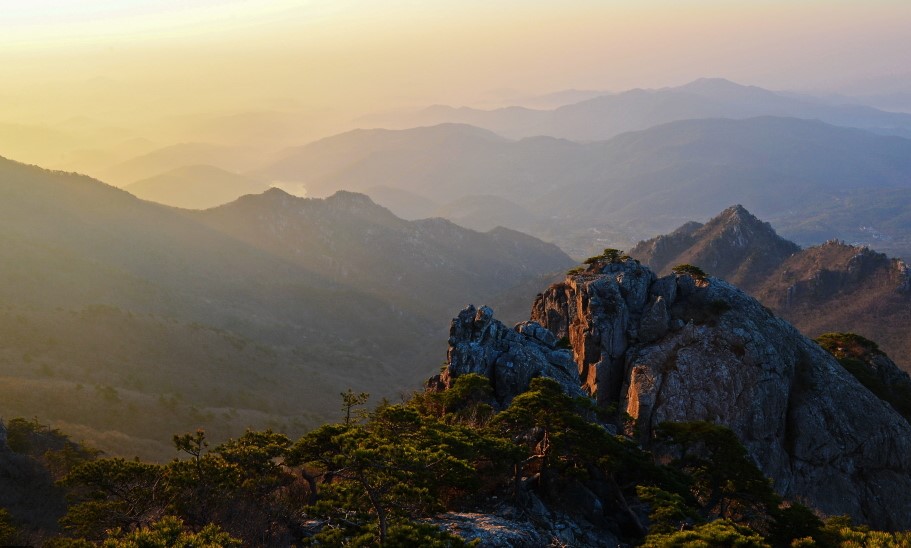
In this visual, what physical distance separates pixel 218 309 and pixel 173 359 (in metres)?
42.3

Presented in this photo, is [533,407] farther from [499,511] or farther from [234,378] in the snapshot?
[234,378]

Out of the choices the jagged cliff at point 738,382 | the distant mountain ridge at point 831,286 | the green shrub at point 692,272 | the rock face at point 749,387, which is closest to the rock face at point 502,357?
the jagged cliff at point 738,382

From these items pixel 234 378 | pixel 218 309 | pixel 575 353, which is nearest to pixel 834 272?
pixel 575 353

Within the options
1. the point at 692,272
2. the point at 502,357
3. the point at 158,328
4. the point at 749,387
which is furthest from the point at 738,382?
the point at 158,328

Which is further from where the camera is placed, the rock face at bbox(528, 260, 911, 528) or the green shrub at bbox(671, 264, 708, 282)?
the green shrub at bbox(671, 264, 708, 282)

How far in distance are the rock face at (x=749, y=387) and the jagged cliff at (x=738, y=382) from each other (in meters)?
0.11

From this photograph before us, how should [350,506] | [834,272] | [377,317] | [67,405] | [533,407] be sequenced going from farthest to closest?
[377,317] → [834,272] → [67,405] → [533,407] → [350,506]

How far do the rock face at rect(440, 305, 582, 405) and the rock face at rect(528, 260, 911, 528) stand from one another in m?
0.49

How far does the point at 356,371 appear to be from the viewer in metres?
144

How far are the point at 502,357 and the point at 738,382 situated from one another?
24.5m

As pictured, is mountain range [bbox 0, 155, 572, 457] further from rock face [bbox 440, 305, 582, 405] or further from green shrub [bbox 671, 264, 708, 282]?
green shrub [bbox 671, 264, 708, 282]

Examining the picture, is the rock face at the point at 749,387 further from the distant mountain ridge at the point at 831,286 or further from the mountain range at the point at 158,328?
the distant mountain ridge at the point at 831,286

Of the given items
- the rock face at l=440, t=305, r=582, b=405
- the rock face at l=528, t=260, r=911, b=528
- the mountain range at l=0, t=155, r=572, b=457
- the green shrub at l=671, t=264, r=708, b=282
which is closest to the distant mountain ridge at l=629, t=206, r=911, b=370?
the rock face at l=528, t=260, r=911, b=528

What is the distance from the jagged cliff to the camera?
2047 inches
